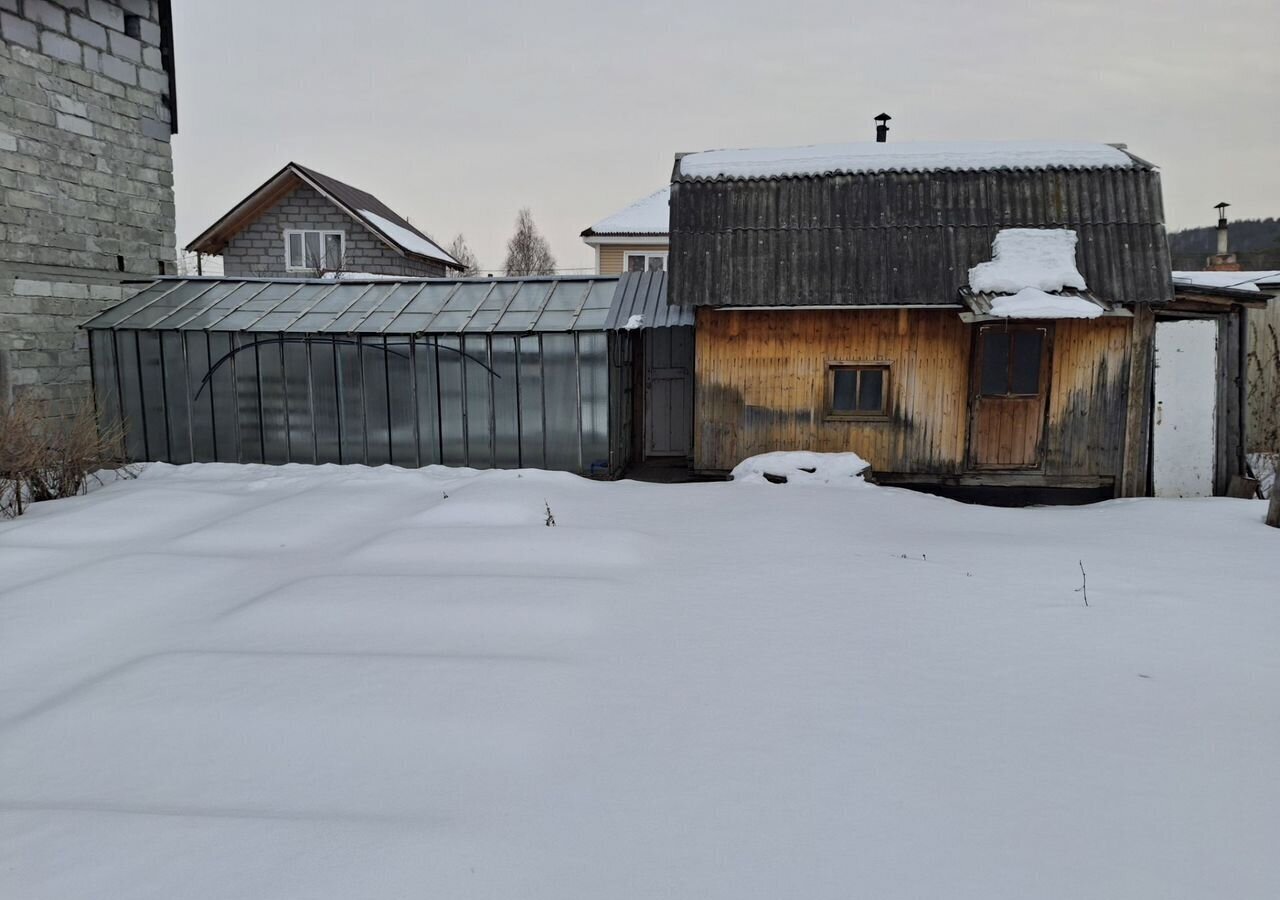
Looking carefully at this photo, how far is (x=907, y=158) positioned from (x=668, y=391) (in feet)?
17.7

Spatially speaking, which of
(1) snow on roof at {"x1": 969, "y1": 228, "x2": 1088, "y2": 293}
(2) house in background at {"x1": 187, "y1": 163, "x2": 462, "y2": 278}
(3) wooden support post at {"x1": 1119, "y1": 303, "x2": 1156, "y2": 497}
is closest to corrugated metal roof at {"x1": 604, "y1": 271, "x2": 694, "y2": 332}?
(1) snow on roof at {"x1": 969, "y1": 228, "x2": 1088, "y2": 293}

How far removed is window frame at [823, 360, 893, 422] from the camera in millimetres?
10602

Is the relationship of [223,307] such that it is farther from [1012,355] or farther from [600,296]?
[1012,355]

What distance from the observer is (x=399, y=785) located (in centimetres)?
337

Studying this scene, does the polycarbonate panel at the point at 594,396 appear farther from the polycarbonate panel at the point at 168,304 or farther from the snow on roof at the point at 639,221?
the snow on roof at the point at 639,221

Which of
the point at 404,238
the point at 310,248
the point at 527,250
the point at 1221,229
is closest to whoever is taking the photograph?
the point at 310,248

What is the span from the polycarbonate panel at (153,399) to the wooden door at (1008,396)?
40.6 ft

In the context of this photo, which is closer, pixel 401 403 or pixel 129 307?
pixel 401 403

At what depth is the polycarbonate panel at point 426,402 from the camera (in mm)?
11281

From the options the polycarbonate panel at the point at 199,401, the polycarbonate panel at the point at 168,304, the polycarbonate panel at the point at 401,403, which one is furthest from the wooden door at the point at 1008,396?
the polycarbonate panel at the point at 168,304

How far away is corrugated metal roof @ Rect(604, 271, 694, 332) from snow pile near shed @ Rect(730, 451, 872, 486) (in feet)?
7.75

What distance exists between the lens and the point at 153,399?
38.4 feet

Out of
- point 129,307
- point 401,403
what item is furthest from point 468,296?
point 129,307

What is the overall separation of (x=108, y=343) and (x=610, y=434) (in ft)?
26.8
